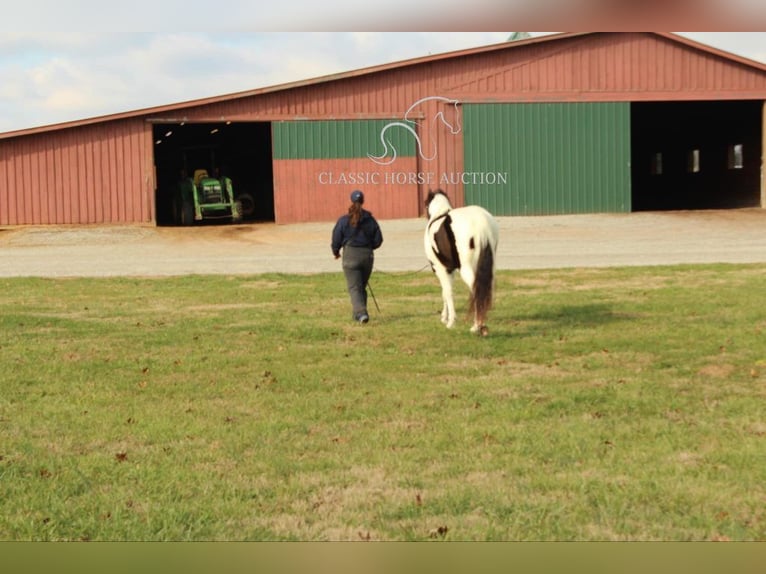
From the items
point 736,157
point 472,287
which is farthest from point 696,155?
point 472,287

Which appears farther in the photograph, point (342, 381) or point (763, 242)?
point (763, 242)

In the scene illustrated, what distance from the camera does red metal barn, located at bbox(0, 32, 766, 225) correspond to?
31.3 meters

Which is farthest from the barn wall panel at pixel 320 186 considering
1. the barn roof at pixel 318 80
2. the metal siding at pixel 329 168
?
the barn roof at pixel 318 80

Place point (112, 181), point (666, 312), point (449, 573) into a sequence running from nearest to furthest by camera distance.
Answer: point (449, 573)
point (666, 312)
point (112, 181)

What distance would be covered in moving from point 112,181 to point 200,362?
22884 millimetres

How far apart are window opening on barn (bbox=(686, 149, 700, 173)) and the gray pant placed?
34607mm

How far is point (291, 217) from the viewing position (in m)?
32.3

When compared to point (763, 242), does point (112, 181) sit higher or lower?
higher

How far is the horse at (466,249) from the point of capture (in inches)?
440

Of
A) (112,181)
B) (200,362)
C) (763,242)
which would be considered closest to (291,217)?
(112,181)

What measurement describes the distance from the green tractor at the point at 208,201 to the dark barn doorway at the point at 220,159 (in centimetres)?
163

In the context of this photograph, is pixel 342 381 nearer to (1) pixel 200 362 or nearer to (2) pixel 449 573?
(1) pixel 200 362

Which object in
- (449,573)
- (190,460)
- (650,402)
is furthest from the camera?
(650,402)

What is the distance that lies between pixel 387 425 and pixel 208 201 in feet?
92.3
